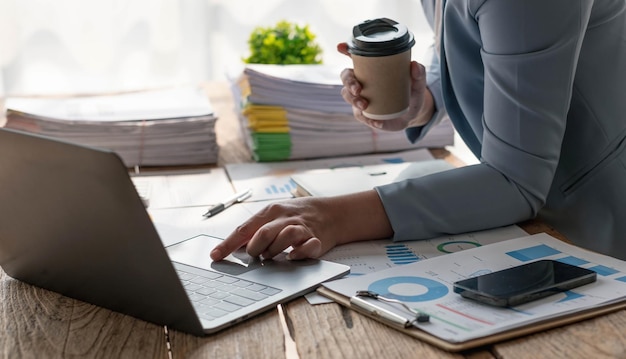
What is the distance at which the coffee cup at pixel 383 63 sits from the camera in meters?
1.27

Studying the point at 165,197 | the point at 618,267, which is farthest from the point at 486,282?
the point at 165,197

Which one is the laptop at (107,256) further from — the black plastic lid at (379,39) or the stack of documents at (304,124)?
the stack of documents at (304,124)

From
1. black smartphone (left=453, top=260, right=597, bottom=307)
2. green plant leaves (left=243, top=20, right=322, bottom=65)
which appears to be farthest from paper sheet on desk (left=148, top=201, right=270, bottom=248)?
green plant leaves (left=243, top=20, right=322, bottom=65)

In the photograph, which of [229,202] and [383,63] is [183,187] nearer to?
[229,202]

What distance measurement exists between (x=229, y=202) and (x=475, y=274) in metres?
0.50

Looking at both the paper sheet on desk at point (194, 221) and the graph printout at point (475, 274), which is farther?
the paper sheet on desk at point (194, 221)

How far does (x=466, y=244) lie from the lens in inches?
45.6

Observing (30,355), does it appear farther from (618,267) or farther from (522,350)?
(618,267)

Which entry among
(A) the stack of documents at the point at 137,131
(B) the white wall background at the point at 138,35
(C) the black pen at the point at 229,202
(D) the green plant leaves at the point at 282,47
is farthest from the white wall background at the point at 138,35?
(C) the black pen at the point at 229,202

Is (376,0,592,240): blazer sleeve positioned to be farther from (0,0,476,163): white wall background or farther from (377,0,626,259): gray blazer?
(0,0,476,163): white wall background

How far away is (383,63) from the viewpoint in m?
1.29

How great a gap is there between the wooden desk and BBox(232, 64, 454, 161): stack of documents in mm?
732

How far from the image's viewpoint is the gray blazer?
1.18m

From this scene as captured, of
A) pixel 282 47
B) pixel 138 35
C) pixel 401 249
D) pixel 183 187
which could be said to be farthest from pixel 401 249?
pixel 138 35
